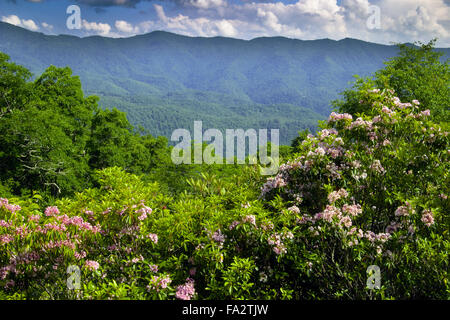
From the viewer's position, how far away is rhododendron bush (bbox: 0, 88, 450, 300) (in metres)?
3.82

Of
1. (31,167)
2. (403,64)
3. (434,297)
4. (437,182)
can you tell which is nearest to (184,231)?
(434,297)

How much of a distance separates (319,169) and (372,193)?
2.97ft

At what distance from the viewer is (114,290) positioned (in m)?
3.71

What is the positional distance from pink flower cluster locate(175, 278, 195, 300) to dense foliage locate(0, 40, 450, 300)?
0.5 inches

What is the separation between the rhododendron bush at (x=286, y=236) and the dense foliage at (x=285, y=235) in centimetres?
2

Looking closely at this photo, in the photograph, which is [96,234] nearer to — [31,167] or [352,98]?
[31,167]

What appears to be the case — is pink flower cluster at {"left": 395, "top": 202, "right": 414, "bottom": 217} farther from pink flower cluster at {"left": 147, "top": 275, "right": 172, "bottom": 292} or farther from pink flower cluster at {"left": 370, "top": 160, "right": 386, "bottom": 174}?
pink flower cluster at {"left": 147, "top": 275, "right": 172, "bottom": 292}

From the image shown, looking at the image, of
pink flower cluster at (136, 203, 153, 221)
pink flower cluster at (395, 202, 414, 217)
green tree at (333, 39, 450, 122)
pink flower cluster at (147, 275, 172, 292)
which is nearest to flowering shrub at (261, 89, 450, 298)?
pink flower cluster at (395, 202, 414, 217)

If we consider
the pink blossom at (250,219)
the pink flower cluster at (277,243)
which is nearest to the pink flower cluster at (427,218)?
the pink flower cluster at (277,243)

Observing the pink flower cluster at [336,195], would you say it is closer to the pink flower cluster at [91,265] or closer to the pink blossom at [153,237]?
the pink blossom at [153,237]

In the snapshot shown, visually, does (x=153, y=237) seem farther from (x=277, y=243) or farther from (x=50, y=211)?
(x=277, y=243)

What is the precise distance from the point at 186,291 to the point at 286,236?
1430 millimetres

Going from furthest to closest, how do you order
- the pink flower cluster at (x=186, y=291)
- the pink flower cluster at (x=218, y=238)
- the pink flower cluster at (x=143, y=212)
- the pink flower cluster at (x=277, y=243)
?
the pink flower cluster at (x=143, y=212) < the pink flower cluster at (x=218, y=238) < the pink flower cluster at (x=277, y=243) < the pink flower cluster at (x=186, y=291)

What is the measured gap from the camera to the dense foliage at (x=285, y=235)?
3.82 metres
